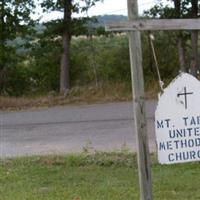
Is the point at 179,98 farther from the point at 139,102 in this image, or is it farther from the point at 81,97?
the point at 81,97

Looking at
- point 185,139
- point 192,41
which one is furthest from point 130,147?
point 192,41

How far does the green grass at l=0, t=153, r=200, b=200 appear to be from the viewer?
21.4ft

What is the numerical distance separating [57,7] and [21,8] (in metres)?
1.18

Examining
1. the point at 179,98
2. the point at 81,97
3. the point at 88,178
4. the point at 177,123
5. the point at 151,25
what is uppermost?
the point at 151,25

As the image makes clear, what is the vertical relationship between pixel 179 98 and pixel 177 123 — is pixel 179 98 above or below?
above

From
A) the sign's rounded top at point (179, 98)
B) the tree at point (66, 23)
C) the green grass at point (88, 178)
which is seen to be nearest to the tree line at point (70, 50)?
the tree at point (66, 23)

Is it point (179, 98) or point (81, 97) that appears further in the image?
point (81, 97)

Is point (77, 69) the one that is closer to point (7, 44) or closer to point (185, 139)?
point (7, 44)

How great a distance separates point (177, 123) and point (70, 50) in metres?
16.6

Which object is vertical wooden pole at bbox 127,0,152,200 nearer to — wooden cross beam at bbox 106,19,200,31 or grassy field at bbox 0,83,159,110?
wooden cross beam at bbox 106,19,200,31

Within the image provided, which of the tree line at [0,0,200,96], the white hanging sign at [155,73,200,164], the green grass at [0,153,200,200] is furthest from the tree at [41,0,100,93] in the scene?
the white hanging sign at [155,73,200,164]

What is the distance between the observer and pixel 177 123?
16.6ft

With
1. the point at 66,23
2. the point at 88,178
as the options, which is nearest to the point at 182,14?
the point at 66,23

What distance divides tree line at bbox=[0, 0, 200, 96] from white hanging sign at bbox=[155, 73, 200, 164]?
14.4 m
